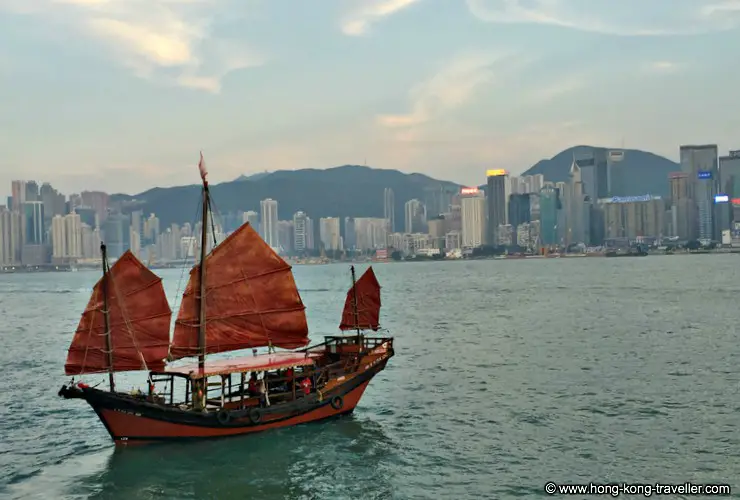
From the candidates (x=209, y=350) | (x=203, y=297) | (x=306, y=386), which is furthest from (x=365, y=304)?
(x=203, y=297)

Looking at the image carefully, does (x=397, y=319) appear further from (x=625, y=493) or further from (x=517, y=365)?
(x=625, y=493)

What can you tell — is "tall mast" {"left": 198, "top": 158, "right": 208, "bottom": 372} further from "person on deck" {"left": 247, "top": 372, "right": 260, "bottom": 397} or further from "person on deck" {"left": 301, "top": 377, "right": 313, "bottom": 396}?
"person on deck" {"left": 301, "top": 377, "right": 313, "bottom": 396}

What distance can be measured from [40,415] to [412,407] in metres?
14.3

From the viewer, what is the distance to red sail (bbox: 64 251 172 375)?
2236cm

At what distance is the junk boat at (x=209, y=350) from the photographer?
22.3m

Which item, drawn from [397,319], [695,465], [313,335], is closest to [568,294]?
[397,319]

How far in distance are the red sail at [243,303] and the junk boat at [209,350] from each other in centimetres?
3

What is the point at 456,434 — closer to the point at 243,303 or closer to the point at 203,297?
the point at 243,303

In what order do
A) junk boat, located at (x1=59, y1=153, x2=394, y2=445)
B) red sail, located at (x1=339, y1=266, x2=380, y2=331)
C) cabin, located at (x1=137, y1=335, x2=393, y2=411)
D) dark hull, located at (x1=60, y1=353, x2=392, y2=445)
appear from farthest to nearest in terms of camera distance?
red sail, located at (x1=339, y1=266, x2=380, y2=331), cabin, located at (x1=137, y1=335, x2=393, y2=411), junk boat, located at (x1=59, y1=153, x2=394, y2=445), dark hull, located at (x1=60, y1=353, x2=392, y2=445)

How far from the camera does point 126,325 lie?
22.9 metres

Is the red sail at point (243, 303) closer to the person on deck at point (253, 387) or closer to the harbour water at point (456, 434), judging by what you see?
the person on deck at point (253, 387)

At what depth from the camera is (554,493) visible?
19.0m

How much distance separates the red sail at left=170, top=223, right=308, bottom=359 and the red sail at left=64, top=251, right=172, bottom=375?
42.3 inches

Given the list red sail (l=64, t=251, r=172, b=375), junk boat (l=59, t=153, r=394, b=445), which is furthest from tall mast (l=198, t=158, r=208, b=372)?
red sail (l=64, t=251, r=172, b=375)
